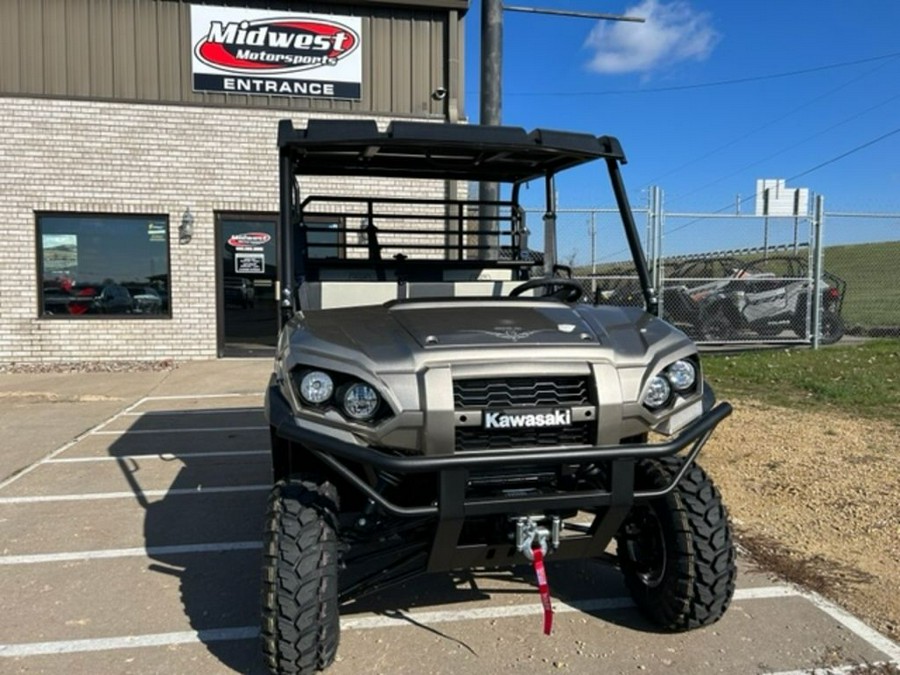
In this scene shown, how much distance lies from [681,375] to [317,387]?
4.61 feet

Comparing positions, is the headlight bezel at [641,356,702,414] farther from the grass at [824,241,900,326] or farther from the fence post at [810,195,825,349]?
the grass at [824,241,900,326]

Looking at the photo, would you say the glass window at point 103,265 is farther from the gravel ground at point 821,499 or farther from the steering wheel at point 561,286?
the steering wheel at point 561,286

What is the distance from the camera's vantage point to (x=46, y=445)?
6.60m

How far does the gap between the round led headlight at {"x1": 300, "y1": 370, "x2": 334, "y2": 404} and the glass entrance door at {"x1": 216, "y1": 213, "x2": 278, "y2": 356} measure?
9.38m

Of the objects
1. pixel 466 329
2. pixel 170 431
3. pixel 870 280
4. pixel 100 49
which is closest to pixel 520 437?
pixel 466 329

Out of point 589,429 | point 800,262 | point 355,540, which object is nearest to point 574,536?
point 589,429

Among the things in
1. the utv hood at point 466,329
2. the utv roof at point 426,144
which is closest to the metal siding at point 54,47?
the utv roof at point 426,144

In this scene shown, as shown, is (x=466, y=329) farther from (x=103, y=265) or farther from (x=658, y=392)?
(x=103, y=265)

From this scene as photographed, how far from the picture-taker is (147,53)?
450 inches

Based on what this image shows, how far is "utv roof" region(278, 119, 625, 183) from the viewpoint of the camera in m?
3.44

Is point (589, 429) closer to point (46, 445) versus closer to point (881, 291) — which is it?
point (46, 445)

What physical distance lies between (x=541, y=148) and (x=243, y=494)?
10.4 ft

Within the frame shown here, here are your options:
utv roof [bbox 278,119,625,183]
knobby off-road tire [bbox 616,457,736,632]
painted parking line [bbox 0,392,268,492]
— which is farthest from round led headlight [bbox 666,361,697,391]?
painted parking line [bbox 0,392,268,492]

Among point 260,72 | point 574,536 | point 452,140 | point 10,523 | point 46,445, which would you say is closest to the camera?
point 574,536
